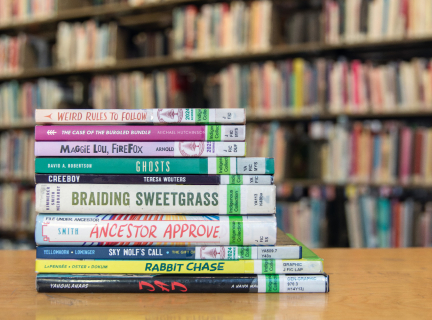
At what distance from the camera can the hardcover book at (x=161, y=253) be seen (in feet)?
1.72

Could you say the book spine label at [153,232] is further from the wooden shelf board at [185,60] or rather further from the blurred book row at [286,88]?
the wooden shelf board at [185,60]

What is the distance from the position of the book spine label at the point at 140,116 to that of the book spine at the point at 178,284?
24cm

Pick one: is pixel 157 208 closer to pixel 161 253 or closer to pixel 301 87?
pixel 161 253

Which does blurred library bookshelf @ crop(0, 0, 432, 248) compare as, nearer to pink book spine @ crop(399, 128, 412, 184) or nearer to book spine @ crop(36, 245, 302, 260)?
pink book spine @ crop(399, 128, 412, 184)

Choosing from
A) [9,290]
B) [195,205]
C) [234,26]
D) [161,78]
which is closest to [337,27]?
[234,26]

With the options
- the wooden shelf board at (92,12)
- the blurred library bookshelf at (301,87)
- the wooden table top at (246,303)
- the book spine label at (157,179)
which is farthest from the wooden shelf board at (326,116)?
the book spine label at (157,179)

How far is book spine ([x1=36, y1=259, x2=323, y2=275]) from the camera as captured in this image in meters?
0.52

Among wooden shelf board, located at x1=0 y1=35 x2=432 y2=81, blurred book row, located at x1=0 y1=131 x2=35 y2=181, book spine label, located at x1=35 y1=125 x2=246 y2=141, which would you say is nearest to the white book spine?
book spine label, located at x1=35 y1=125 x2=246 y2=141

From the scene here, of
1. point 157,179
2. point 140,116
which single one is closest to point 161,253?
point 157,179

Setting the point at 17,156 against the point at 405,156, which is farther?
the point at 17,156

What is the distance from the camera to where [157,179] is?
0.55m

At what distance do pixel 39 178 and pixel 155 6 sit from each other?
79.6 inches

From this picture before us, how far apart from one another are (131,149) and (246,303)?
0.95ft

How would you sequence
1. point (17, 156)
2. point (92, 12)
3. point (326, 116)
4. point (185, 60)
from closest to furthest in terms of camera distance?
point (326, 116) < point (185, 60) < point (92, 12) < point (17, 156)
